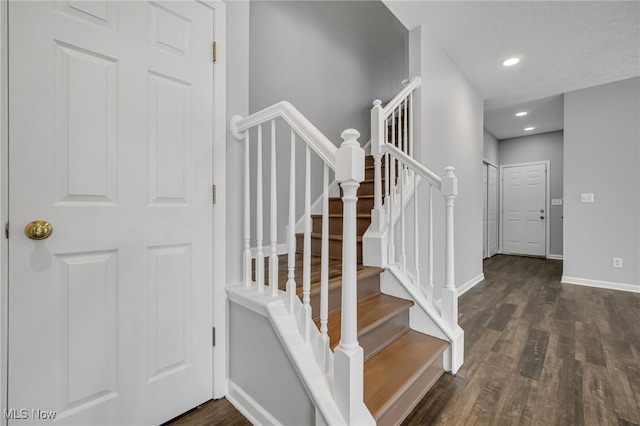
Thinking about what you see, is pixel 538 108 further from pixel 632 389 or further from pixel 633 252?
pixel 632 389

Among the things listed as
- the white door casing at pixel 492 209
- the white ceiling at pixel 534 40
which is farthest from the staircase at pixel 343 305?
the white door casing at pixel 492 209

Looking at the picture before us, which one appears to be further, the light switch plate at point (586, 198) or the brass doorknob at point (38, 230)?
the light switch plate at point (586, 198)

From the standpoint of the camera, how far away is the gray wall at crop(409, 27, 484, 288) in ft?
8.30

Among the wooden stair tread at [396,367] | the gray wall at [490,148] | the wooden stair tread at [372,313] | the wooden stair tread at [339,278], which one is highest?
the gray wall at [490,148]

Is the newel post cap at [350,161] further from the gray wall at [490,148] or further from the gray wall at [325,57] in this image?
the gray wall at [490,148]

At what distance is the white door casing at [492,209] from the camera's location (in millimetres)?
5840

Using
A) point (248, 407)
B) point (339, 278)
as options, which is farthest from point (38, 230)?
point (339, 278)

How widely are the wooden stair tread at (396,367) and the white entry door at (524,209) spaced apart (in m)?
5.54

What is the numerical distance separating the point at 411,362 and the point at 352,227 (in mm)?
971

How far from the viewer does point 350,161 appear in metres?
0.92

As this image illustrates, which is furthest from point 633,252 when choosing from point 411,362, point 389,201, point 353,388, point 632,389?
point 353,388

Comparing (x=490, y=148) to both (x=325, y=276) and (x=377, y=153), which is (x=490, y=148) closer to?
(x=377, y=153)

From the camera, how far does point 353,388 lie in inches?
39.6

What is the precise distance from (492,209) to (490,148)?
127 centimetres
